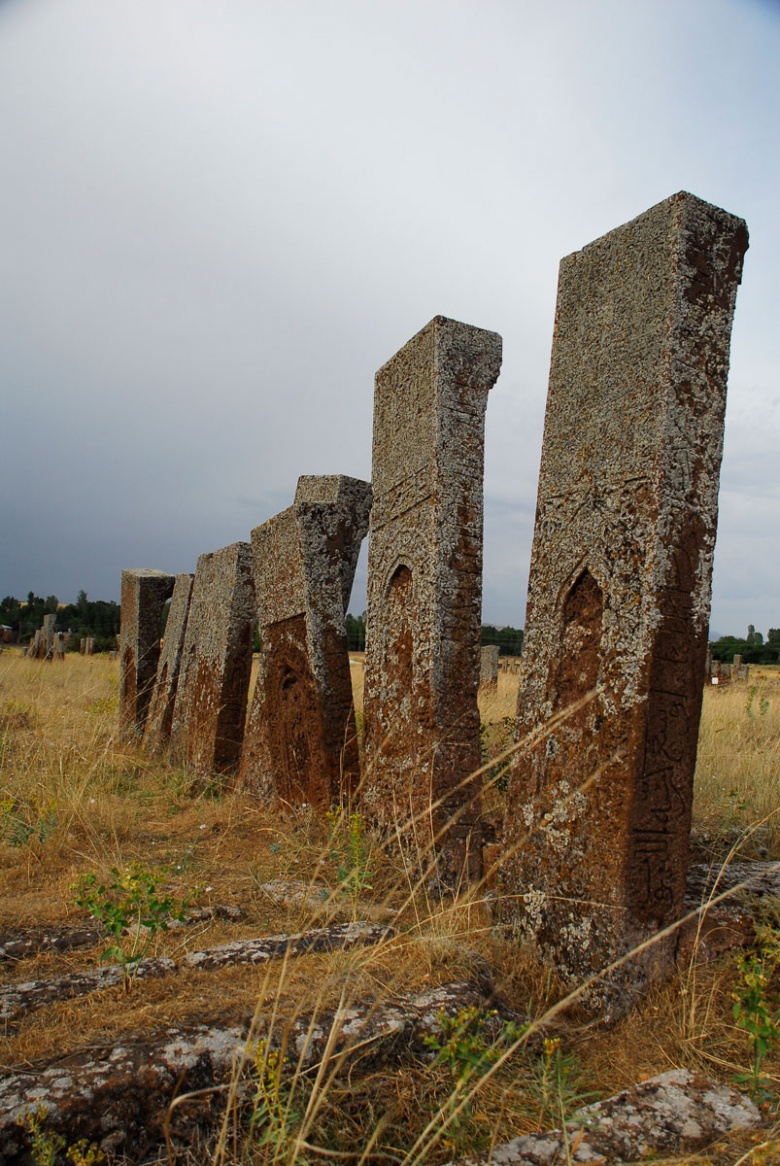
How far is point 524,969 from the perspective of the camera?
3088 millimetres

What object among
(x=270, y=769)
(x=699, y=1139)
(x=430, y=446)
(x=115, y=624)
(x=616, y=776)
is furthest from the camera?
(x=115, y=624)

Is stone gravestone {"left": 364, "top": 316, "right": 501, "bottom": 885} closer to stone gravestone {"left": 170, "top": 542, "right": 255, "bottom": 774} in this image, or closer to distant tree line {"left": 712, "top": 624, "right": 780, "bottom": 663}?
stone gravestone {"left": 170, "top": 542, "right": 255, "bottom": 774}

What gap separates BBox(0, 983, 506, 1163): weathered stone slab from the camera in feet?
6.39

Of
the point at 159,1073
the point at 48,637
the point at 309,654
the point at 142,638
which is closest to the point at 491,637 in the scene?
the point at 48,637

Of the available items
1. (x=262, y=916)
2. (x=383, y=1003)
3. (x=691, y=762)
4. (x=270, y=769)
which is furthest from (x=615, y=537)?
(x=270, y=769)

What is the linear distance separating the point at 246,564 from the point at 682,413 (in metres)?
4.49

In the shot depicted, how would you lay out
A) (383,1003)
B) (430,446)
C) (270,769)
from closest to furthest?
(383,1003) → (430,446) → (270,769)

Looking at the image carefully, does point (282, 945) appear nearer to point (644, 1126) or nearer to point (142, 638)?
point (644, 1126)

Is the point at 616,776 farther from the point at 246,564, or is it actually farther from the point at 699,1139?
the point at 246,564

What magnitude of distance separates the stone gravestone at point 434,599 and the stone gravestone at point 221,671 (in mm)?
2329

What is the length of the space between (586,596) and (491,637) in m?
27.4

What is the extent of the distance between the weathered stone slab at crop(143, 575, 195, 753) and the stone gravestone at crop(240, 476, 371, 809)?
2.27 m

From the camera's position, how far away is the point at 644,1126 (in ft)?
6.71

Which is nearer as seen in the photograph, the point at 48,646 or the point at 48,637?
the point at 48,646
